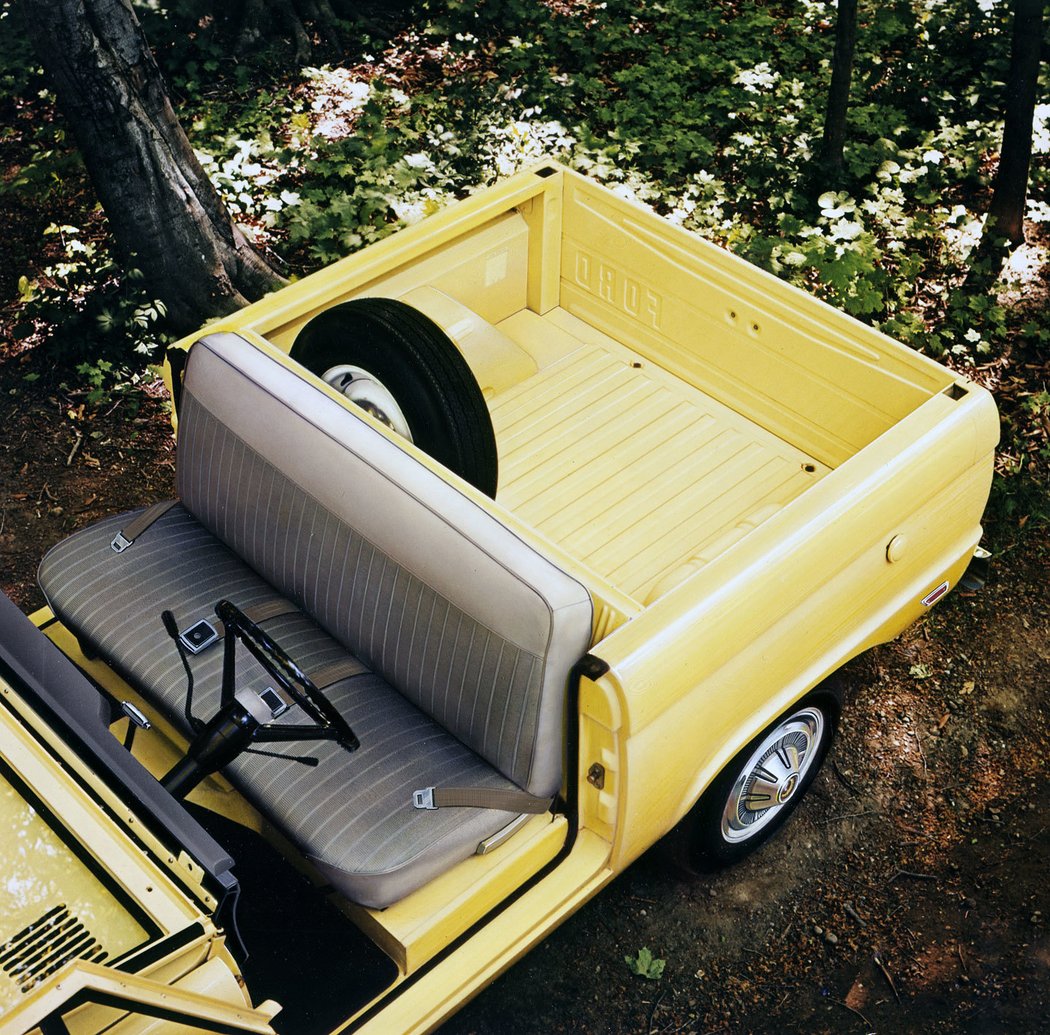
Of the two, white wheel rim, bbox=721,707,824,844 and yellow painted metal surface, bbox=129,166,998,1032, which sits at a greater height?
yellow painted metal surface, bbox=129,166,998,1032

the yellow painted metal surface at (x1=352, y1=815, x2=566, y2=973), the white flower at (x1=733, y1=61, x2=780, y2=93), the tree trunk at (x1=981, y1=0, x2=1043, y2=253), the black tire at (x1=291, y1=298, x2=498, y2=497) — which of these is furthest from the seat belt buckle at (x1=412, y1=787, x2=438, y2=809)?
the white flower at (x1=733, y1=61, x2=780, y2=93)

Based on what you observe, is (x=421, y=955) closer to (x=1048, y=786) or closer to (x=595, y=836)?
(x=595, y=836)

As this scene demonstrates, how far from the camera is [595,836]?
9.96 ft

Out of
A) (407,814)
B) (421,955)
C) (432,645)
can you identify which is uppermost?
(432,645)

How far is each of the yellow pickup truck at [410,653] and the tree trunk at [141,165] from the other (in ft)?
5.13

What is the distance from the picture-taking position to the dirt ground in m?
3.35

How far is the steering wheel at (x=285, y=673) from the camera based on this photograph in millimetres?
2592

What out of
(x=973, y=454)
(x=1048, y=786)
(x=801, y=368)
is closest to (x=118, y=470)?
(x=801, y=368)

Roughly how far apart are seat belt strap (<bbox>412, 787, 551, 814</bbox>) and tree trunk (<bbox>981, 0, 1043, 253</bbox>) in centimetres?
412

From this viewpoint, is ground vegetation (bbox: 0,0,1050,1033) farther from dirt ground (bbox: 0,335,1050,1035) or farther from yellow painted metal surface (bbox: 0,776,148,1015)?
yellow painted metal surface (bbox: 0,776,148,1015)

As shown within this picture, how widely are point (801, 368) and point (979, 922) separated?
1.85 m

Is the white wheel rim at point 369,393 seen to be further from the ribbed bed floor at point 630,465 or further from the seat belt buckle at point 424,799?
the seat belt buckle at point 424,799

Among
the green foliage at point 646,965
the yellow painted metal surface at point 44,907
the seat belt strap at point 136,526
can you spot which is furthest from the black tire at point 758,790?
the seat belt strap at point 136,526

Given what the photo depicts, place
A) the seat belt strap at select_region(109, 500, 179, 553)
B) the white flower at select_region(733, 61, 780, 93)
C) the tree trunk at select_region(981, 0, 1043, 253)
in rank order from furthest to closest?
the white flower at select_region(733, 61, 780, 93), the tree trunk at select_region(981, 0, 1043, 253), the seat belt strap at select_region(109, 500, 179, 553)
